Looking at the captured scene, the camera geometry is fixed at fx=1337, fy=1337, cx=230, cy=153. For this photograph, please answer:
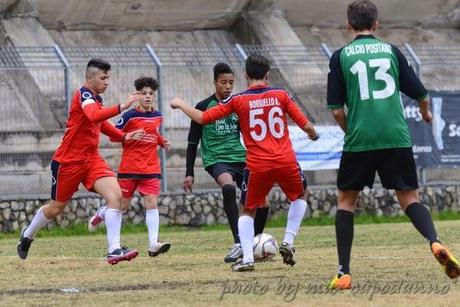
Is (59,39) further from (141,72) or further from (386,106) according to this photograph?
(386,106)

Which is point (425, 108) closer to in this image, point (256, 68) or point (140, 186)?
point (256, 68)

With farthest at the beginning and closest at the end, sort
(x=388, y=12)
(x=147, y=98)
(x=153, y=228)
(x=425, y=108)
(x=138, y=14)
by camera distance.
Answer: (x=388, y=12) < (x=138, y=14) < (x=147, y=98) < (x=153, y=228) < (x=425, y=108)

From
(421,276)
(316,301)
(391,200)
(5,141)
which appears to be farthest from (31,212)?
(316,301)

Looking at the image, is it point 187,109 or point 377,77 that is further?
point 187,109

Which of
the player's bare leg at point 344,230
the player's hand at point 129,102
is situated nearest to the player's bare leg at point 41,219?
the player's hand at point 129,102

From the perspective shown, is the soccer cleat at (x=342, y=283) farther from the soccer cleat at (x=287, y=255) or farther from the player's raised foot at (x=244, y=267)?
the soccer cleat at (x=287, y=255)

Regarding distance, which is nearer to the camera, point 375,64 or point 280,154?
point 375,64

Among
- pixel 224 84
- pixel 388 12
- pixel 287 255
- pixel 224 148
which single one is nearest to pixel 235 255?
pixel 287 255

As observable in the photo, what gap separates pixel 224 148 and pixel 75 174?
1.79 metres

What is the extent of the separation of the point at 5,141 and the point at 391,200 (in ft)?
23.8

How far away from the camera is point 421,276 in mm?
10711

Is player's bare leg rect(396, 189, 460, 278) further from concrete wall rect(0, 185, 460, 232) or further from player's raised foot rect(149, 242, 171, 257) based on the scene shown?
concrete wall rect(0, 185, 460, 232)

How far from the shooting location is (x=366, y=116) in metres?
9.88

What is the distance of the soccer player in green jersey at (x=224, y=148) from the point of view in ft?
44.2
